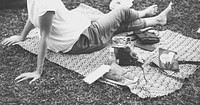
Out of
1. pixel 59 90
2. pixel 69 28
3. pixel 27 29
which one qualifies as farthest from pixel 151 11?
pixel 59 90

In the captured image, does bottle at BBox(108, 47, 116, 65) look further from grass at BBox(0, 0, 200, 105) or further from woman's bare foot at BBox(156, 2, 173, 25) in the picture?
woman's bare foot at BBox(156, 2, 173, 25)

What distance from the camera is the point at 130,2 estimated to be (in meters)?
4.61

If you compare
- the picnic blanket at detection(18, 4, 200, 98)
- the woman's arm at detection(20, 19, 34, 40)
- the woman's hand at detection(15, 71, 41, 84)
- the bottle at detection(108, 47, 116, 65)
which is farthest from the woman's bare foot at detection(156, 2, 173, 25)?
the woman's hand at detection(15, 71, 41, 84)

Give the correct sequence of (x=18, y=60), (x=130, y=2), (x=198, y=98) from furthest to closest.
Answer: (x=130, y=2) → (x=18, y=60) → (x=198, y=98)

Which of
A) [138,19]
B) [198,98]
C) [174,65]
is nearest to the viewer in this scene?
[198,98]

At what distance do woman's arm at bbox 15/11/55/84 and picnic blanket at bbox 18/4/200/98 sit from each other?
0.30 metres

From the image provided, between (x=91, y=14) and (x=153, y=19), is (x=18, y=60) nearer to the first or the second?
(x=91, y=14)

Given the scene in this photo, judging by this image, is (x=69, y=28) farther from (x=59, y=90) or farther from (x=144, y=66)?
(x=144, y=66)

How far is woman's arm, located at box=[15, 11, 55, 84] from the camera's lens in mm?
2991

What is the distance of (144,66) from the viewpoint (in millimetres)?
3359

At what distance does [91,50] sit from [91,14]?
2.97 ft

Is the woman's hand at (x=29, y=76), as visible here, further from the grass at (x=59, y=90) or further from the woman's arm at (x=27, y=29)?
the woman's arm at (x=27, y=29)

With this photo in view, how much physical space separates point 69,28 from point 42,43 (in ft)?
1.39

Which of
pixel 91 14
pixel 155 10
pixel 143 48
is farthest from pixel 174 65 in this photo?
pixel 91 14
